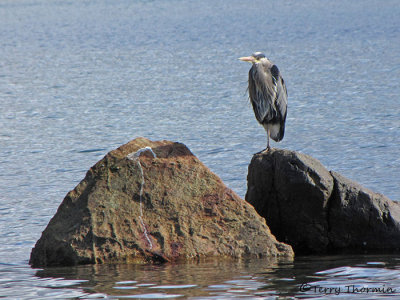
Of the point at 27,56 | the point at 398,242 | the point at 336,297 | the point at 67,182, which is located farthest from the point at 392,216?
the point at 27,56

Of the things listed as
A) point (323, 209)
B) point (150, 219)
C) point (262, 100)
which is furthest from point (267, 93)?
point (150, 219)

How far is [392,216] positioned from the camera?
629 cm

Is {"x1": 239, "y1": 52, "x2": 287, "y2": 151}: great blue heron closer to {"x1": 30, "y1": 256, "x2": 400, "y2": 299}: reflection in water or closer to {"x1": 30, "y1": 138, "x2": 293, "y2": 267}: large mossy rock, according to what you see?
{"x1": 30, "y1": 138, "x2": 293, "y2": 267}: large mossy rock

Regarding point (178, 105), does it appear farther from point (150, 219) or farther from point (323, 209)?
point (150, 219)

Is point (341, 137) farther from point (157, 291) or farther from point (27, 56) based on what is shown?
point (27, 56)

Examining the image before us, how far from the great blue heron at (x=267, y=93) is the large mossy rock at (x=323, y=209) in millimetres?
1900

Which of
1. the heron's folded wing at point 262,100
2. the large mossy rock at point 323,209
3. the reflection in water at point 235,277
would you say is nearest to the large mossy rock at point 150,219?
the reflection in water at point 235,277

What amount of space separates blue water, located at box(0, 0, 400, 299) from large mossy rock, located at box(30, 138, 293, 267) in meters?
0.22

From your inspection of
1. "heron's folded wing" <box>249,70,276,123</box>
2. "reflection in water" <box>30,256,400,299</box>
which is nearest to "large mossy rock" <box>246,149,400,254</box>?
"reflection in water" <box>30,256,400,299</box>

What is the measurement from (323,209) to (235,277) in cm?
131

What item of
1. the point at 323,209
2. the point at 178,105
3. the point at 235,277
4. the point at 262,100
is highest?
the point at 178,105

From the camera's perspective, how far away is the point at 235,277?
543cm

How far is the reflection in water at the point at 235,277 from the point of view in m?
5.07

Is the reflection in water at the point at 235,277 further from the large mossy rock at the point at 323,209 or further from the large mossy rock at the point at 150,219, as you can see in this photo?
the large mossy rock at the point at 323,209
